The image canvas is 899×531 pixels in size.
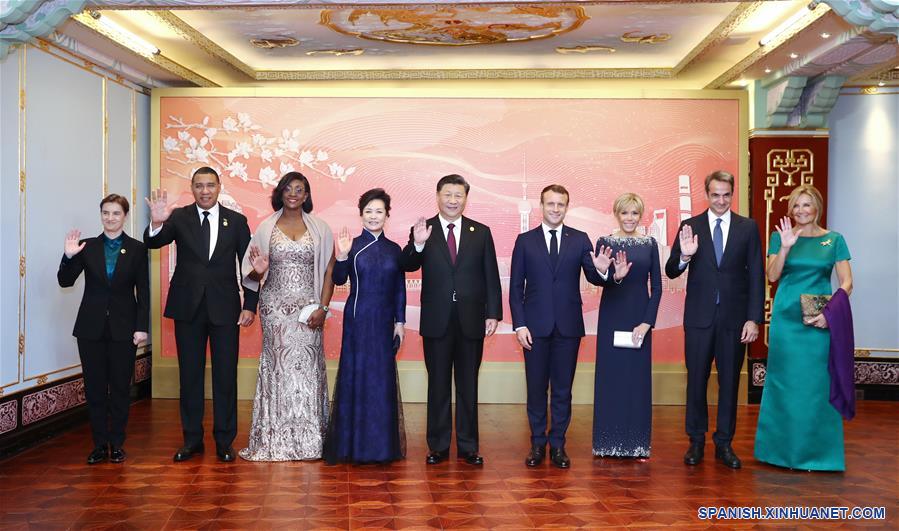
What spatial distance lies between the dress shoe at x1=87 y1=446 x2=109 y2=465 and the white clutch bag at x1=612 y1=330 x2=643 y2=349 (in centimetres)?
319

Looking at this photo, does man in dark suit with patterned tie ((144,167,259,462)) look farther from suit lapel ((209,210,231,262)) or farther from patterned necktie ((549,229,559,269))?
patterned necktie ((549,229,559,269))

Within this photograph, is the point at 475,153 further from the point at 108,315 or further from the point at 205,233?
the point at 108,315

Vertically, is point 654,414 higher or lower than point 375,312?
lower

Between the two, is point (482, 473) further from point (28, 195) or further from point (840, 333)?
point (28, 195)

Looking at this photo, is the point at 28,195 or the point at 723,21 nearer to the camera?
the point at 28,195

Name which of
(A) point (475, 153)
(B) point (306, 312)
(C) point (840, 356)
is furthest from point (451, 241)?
(A) point (475, 153)

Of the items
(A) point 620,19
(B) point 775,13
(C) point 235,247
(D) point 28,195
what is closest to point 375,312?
(C) point 235,247

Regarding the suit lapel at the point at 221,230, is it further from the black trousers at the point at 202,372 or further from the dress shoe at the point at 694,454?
the dress shoe at the point at 694,454

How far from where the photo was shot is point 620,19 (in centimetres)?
621

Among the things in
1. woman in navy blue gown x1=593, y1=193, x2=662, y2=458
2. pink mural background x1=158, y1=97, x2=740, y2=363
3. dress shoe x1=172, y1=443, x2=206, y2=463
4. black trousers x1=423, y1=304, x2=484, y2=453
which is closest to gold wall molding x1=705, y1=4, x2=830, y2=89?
pink mural background x1=158, y1=97, x2=740, y2=363

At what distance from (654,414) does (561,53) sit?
324 centimetres

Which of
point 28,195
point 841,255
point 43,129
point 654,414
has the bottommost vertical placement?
point 654,414

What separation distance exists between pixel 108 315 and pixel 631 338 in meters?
3.15

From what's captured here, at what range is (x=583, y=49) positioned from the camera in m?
7.19
